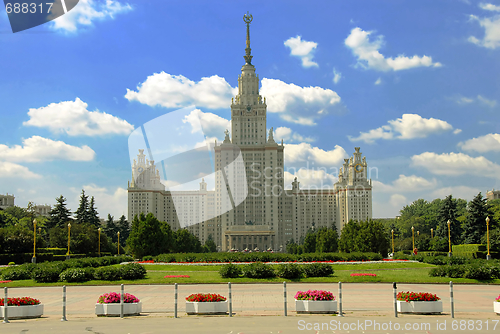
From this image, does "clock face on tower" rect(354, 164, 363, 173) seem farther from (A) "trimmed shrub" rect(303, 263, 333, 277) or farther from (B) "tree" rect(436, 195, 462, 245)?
(A) "trimmed shrub" rect(303, 263, 333, 277)

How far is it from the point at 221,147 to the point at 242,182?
14813 mm

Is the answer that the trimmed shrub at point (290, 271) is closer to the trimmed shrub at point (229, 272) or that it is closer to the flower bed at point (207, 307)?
the trimmed shrub at point (229, 272)

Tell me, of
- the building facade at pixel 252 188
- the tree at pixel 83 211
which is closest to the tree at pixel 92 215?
the tree at pixel 83 211

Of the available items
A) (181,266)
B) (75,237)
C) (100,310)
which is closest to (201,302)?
(100,310)

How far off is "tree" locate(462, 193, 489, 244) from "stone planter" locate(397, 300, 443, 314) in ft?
169

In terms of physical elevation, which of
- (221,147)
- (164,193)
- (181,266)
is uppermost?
Answer: (221,147)

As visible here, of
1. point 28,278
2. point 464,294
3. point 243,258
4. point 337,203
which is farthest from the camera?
point 337,203

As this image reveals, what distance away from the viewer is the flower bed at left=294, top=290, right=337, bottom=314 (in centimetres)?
1633

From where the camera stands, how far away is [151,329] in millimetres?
13516

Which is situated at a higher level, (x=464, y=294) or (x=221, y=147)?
(x=221, y=147)

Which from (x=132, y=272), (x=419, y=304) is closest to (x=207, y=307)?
(x=419, y=304)

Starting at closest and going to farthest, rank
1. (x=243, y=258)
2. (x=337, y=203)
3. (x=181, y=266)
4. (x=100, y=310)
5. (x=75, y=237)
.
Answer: (x=100, y=310) < (x=181, y=266) < (x=243, y=258) < (x=75, y=237) < (x=337, y=203)

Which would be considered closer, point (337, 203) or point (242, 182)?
point (242, 182)

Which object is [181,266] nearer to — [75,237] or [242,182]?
[75,237]
